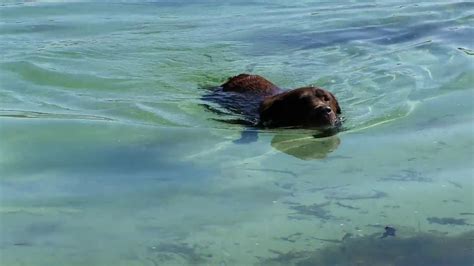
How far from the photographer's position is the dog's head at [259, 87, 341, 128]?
7.67 m

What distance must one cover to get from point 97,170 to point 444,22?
8.55 metres

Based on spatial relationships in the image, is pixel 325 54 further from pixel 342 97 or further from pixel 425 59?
pixel 342 97

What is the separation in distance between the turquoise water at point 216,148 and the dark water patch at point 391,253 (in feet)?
0.07

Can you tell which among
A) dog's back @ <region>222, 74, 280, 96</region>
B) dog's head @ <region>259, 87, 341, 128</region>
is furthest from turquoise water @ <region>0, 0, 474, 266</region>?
dog's back @ <region>222, 74, 280, 96</region>

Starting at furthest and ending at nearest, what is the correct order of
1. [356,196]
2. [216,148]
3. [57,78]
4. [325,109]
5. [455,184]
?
[57,78] < [325,109] < [216,148] < [455,184] < [356,196]

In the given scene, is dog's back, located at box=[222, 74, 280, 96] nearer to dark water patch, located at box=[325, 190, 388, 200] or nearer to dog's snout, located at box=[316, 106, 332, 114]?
dog's snout, located at box=[316, 106, 332, 114]

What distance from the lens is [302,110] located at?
7.81m

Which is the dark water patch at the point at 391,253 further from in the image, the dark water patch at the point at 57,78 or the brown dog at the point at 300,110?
the dark water patch at the point at 57,78

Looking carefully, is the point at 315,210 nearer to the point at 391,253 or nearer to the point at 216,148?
the point at 391,253

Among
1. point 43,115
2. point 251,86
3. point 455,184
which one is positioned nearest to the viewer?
point 455,184

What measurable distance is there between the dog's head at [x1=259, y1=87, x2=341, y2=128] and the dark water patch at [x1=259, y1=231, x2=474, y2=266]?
284 centimetres

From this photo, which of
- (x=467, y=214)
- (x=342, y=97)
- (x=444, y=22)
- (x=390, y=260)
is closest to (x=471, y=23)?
(x=444, y=22)

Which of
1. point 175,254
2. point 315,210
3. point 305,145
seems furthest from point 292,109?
point 175,254

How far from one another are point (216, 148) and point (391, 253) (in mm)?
2482
